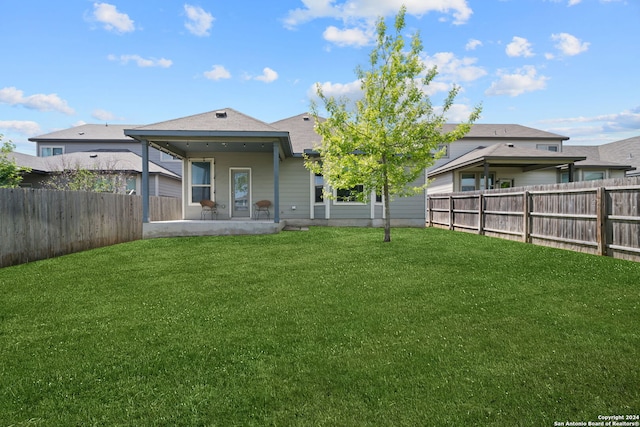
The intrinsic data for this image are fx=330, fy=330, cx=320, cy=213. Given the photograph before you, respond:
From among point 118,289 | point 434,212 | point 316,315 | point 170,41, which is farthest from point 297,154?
point 316,315

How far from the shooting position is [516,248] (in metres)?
8.29

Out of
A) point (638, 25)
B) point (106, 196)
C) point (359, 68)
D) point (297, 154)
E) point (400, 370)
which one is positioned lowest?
point (400, 370)

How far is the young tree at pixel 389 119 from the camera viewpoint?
30.4 feet

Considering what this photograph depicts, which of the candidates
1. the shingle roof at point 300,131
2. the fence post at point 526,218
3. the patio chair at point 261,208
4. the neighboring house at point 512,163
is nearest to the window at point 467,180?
the neighboring house at point 512,163

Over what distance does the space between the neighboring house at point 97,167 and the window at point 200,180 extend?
224 inches

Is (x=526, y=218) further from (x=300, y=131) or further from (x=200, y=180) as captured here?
(x=200, y=180)

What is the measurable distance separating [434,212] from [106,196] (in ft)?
46.1

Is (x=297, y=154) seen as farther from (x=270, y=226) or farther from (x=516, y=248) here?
(x=516, y=248)

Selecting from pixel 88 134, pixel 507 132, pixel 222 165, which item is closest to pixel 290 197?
pixel 222 165

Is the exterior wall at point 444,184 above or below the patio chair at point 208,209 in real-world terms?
above

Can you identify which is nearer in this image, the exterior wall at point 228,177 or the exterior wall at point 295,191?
the exterior wall at point 228,177

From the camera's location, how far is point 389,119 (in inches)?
374

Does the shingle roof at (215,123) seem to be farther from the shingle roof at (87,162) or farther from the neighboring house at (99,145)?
the neighboring house at (99,145)

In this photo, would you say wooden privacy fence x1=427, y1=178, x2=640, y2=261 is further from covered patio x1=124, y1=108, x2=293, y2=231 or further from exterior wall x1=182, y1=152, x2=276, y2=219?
exterior wall x1=182, y1=152, x2=276, y2=219
